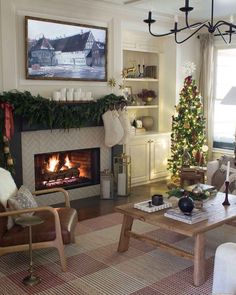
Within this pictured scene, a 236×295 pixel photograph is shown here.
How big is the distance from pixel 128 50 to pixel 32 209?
14.3ft

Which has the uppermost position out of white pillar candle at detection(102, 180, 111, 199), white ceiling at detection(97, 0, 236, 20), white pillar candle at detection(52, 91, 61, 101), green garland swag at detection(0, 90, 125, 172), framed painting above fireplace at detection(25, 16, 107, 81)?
white ceiling at detection(97, 0, 236, 20)

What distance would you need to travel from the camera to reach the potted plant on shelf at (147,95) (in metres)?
7.23

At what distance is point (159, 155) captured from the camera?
7012 mm

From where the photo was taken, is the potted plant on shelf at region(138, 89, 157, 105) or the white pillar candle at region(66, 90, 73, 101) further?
the potted plant on shelf at region(138, 89, 157, 105)

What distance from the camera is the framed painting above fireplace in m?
5.11

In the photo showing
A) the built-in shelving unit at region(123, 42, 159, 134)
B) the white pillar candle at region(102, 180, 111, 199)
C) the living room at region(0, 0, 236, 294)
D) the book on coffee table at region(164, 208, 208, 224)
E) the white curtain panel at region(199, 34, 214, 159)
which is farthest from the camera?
the white curtain panel at region(199, 34, 214, 159)

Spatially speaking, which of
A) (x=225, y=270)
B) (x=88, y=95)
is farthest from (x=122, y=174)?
(x=225, y=270)

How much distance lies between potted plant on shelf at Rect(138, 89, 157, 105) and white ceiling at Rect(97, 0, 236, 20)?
1.46 meters

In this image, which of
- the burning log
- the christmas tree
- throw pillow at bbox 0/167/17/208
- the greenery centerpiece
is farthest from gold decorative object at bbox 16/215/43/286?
the greenery centerpiece

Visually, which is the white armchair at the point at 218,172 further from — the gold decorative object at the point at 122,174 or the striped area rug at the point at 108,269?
the gold decorative object at the point at 122,174

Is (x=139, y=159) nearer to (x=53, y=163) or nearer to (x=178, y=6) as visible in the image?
(x=53, y=163)

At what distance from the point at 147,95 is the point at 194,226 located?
14.1 ft

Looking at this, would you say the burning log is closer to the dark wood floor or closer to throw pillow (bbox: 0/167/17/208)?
the dark wood floor

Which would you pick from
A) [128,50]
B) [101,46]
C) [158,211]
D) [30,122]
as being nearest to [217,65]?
[128,50]
